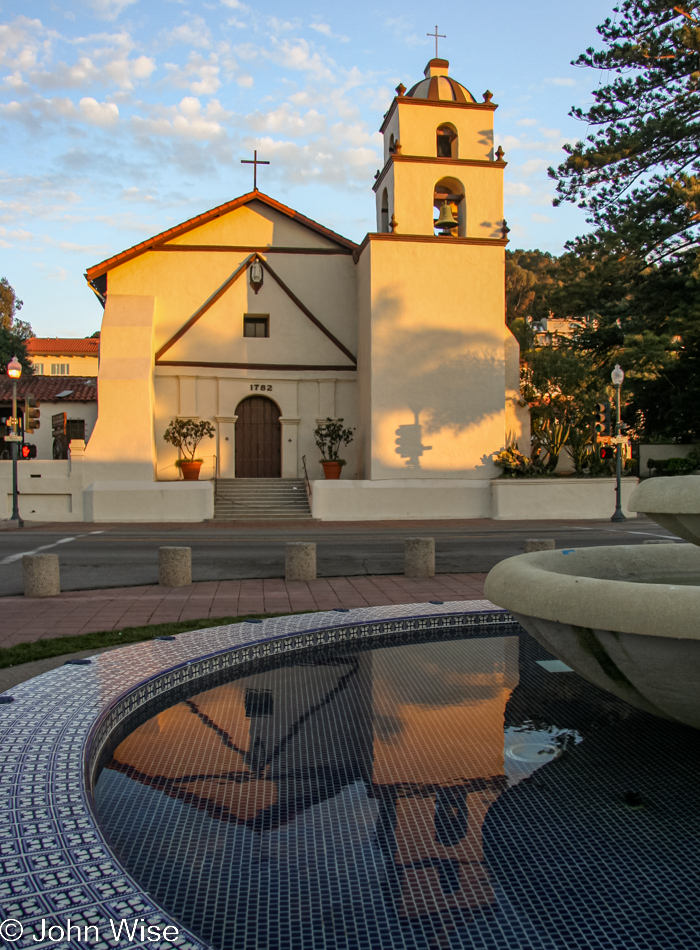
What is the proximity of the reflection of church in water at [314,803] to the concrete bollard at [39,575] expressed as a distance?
18.1 ft

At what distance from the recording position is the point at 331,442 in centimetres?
2755

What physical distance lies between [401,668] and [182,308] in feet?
80.5

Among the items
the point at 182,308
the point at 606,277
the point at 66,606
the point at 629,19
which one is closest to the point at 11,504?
the point at 182,308

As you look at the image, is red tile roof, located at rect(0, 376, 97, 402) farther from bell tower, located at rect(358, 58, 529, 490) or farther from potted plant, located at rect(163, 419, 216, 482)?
bell tower, located at rect(358, 58, 529, 490)

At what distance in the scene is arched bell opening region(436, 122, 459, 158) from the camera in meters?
27.0

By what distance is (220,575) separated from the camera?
12906 mm

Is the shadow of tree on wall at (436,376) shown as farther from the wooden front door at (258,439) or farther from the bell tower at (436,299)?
the wooden front door at (258,439)

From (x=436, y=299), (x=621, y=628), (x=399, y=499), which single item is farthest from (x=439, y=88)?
(x=621, y=628)

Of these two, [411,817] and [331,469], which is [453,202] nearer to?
[331,469]

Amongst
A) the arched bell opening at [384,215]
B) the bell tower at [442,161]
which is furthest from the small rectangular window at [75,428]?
the bell tower at [442,161]

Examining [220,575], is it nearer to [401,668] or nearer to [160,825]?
[401,668]

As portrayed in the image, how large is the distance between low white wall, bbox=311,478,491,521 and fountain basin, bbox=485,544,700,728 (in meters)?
20.2

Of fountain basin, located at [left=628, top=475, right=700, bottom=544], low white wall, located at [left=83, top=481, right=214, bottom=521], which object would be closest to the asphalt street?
low white wall, located at [left=83, top=481, right=214, bottom=521]

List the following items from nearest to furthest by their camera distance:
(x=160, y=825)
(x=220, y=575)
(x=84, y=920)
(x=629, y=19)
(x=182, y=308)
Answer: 1. (x=84, y=920)
2. (x=160, y=825)
3. (x=220, y=575)
4. (x=629, y=19)
5. (x=182, y=308)
